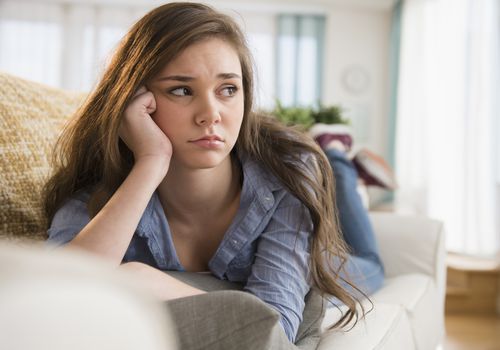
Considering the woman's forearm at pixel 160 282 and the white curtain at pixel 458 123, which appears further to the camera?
the white curtain at pixel 458 123

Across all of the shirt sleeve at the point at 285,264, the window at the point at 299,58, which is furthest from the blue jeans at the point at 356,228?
the window at the point at 299,58

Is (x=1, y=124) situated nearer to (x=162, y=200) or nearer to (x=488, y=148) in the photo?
(x=162, y=200)

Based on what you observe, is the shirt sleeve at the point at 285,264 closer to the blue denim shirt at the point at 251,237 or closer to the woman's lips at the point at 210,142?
the blue denim shirt at the point at 251,237

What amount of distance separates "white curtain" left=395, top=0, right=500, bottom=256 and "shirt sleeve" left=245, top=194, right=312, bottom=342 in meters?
3.38

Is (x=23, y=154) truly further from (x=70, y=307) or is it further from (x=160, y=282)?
(x=70, y=307)

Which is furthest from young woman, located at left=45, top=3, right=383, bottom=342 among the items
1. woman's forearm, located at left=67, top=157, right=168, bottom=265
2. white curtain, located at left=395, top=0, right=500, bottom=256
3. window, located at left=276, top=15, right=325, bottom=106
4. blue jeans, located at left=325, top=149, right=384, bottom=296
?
window, located at left=276, top=15, right=325, bottom=106

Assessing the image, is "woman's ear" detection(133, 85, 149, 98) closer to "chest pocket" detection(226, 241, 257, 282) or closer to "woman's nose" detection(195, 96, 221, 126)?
"woman's nose" detection(195, 96, 221, 126)

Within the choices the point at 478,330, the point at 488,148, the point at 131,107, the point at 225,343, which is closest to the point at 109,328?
the point at 225,343

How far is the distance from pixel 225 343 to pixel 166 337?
257 mm

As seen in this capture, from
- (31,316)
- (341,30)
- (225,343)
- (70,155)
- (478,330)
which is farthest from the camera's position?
(341,30)

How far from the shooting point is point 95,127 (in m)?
1.24

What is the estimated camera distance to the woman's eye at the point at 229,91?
3.84ft

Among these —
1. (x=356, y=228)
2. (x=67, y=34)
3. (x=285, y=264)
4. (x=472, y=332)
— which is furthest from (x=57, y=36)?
(x=285, y=264)

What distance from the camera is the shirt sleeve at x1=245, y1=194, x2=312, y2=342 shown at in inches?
43.0
